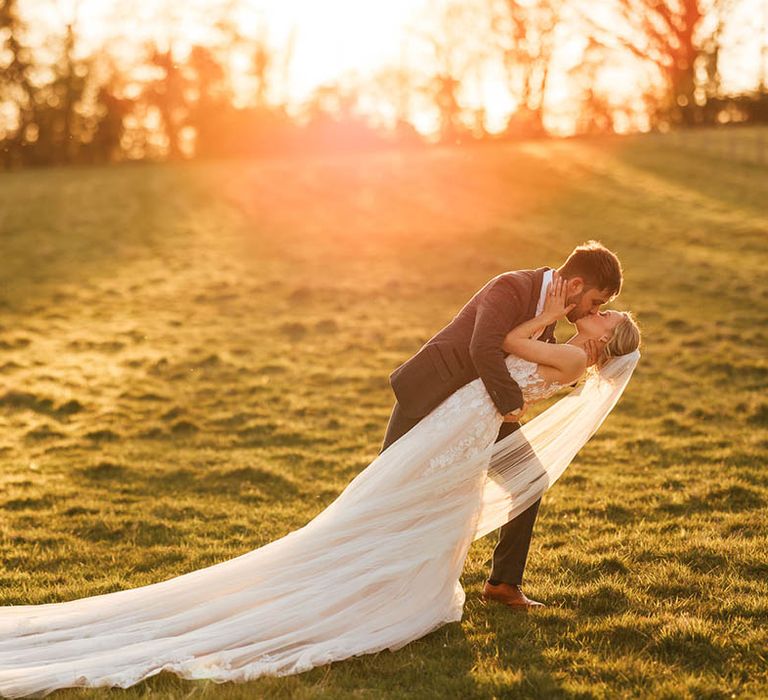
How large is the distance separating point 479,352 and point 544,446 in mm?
1118

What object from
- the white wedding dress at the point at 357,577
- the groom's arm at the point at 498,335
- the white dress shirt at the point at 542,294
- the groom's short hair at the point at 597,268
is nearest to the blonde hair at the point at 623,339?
the white wedding dress at the point at 357,577

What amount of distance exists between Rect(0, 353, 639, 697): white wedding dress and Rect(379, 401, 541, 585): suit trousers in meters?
0.15

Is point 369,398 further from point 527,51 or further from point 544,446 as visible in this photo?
point 527,51

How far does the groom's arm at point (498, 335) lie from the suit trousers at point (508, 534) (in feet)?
2.04

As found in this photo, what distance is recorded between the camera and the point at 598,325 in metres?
5.74

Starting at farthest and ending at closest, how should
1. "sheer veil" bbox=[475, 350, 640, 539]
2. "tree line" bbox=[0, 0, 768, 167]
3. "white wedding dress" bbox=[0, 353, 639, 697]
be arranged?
1. "tree line" bbox=[0, 0, 768, 167]
2. "sheer veil" bbox=[475, 350, 640, 539]
3. "white wedding dress" bbox=[0, 353, 639, 697]

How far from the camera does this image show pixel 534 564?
712cm

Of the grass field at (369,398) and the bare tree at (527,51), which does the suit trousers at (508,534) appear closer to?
the grass field at (369,398)

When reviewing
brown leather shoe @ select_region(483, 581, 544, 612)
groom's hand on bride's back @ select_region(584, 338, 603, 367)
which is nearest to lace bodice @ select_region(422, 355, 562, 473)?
groom's hand on bride's back @ select_region(584, 338, 603, 367)

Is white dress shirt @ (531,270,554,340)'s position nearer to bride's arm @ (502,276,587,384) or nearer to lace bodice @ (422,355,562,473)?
bride's arm @ (502,276,587,384)

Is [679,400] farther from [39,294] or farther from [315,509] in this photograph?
[39,294]

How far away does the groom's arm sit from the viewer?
17.5ft

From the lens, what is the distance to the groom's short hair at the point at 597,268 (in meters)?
5.25

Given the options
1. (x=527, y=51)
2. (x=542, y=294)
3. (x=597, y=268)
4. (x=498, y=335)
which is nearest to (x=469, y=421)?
(x=498, y=335)
